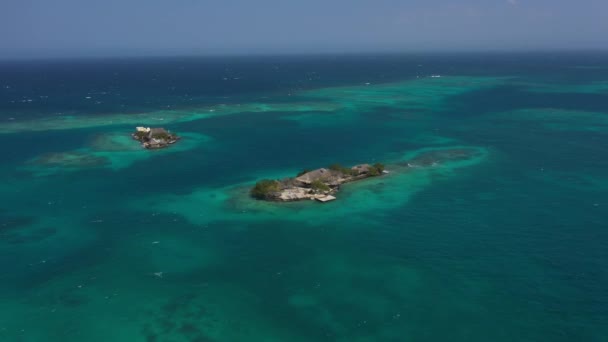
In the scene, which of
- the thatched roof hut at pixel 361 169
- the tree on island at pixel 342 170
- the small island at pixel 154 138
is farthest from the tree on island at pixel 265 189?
the small island at pixel 154 138

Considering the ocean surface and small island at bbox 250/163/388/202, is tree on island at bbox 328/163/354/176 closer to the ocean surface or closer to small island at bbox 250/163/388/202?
small island at bbox 250/163/388/202

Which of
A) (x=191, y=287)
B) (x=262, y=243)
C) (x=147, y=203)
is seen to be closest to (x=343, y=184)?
(x=262, y=243)

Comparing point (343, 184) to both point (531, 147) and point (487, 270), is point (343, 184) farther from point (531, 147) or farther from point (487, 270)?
point (531, 147)

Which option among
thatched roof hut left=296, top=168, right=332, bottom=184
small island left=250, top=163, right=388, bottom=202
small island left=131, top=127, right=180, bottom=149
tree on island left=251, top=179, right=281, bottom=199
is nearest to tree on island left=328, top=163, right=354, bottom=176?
small island left=250, top=163, right=388, bottom=202

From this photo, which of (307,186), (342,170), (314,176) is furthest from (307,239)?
(342,170)

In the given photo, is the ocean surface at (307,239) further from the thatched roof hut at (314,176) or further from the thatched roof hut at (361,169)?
the thatched roof hut at (314,176)
